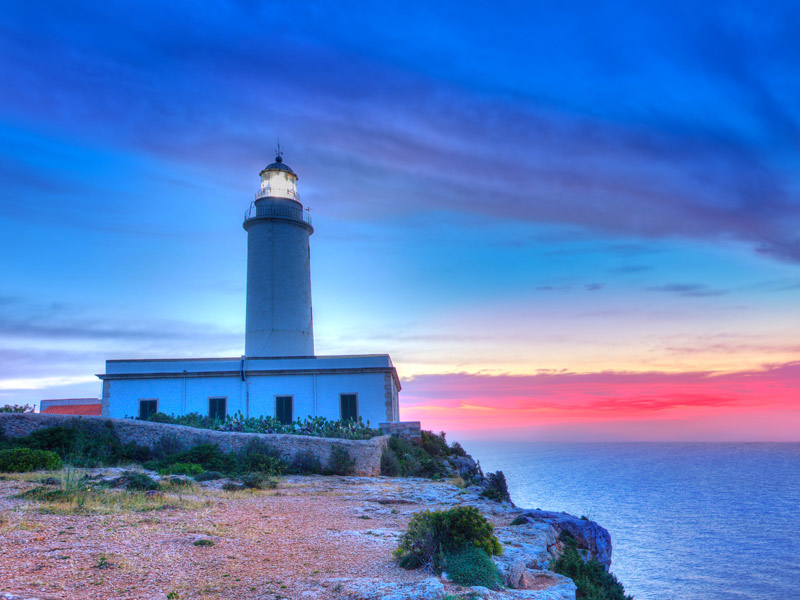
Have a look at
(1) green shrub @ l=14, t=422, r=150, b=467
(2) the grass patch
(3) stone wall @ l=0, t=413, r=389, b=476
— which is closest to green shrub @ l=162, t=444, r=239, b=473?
(3) stone wall @ l=0, t=413, r=389, b=476

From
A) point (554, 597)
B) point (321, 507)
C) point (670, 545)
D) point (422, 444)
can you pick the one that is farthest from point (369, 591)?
point (670, 545)

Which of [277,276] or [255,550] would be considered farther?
[277,276]

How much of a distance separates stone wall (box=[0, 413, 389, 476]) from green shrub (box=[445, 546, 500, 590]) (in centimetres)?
909

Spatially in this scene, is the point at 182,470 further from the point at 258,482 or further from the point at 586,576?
the point at 586,576

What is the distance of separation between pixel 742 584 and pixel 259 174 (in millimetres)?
25969

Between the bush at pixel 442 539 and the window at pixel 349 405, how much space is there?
15.1 metres

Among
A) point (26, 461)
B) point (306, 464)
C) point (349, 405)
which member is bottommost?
point (306, 464)

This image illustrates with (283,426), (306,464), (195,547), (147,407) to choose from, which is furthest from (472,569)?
(147,407)

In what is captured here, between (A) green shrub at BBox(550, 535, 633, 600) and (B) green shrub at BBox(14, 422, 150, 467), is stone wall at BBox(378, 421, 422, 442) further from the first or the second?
(A) green shrub at BBox(550, 535, 633, 600)

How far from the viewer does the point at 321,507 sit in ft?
32.8

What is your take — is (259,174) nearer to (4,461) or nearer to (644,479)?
(4,461)

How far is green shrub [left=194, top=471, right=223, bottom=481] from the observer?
1231 centimetres

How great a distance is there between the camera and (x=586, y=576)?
25.8ft

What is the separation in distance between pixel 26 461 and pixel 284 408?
418 inches
